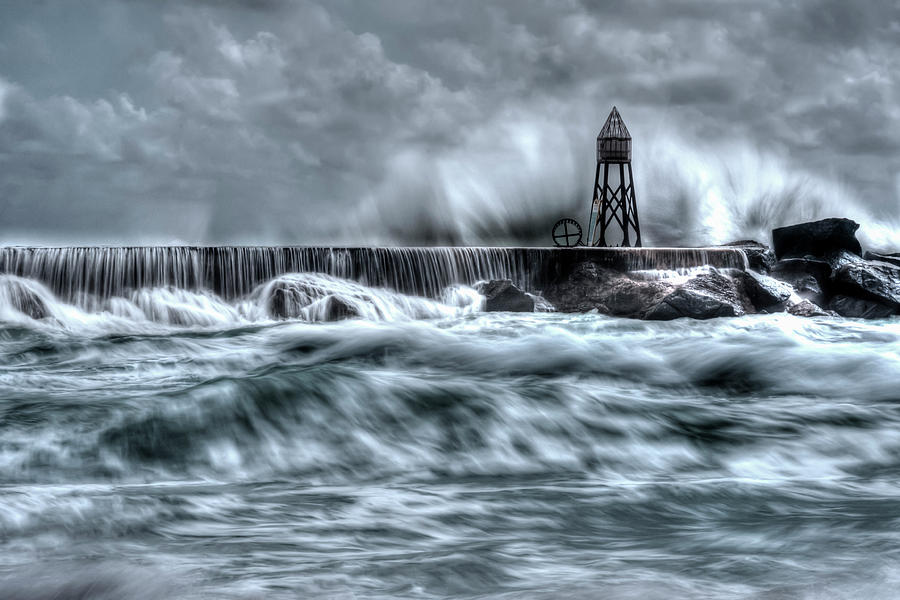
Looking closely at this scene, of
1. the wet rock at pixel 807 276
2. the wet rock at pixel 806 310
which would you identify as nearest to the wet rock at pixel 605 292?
the wet rock at pixel 806 310

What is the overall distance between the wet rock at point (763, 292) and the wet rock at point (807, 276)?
81.1 inches

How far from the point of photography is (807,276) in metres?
14.6

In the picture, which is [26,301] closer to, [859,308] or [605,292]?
[605,292]

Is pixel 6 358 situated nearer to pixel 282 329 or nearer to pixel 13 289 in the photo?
pixel 282 329

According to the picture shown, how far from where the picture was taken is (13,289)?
11.6 metres

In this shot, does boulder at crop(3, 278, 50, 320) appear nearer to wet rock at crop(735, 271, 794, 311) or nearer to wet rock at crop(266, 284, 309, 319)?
wet rock at crop(266, 284, 309, 319)

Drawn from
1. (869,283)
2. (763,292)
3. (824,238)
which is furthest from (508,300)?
(824,238)

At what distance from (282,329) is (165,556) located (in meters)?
6.33

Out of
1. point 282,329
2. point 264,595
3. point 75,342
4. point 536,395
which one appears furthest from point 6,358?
point 264,595

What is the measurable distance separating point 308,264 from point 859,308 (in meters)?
8.61

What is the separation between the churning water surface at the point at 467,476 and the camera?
196cm

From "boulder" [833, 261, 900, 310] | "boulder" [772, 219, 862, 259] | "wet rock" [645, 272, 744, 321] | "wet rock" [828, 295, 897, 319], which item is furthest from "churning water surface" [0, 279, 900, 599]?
"boulder" [772, 219, 862, 259]

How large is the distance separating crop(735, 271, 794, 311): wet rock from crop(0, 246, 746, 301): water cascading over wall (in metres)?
2.34

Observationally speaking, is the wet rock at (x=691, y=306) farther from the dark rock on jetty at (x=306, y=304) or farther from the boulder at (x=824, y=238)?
the boulder at (x=824, y=238)
